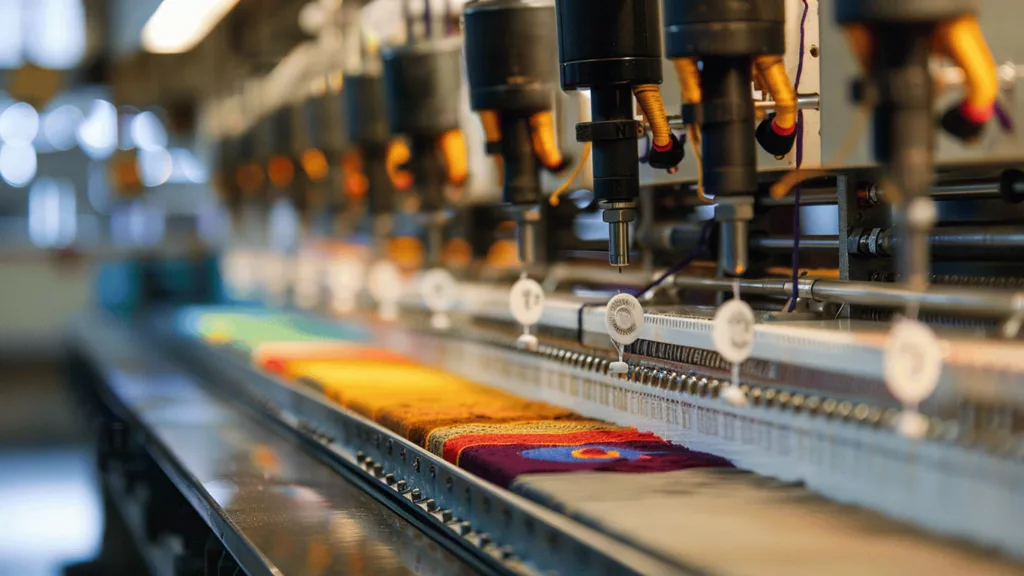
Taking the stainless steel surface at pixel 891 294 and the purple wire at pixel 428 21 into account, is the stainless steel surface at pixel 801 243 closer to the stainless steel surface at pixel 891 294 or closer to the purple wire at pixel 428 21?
the stainless steel surface at pixel 891 294

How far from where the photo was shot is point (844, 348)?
5.48 ft

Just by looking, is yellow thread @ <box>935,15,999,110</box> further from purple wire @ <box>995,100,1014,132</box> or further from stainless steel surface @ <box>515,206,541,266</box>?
stainless steel surface @ <box>515,206,541,266</box>

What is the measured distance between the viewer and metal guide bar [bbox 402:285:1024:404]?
140cm

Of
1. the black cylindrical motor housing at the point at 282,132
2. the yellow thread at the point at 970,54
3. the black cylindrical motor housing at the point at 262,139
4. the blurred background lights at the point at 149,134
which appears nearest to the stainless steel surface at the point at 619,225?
the yellow thread at the point at 970,54

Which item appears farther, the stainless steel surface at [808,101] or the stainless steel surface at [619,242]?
the stainless steel surface at [619,242]

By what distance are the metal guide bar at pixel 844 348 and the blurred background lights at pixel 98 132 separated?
7.97 metres

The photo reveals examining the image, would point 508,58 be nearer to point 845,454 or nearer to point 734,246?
point 734,246

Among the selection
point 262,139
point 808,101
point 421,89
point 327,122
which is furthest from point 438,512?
point 262,139

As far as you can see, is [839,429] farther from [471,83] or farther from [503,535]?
[471,83]

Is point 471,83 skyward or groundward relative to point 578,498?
skyward

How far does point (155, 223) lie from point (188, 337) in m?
5.34

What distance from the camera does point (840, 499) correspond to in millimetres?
1665

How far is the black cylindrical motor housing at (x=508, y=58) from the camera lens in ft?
8.00

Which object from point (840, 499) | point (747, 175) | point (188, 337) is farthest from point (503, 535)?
point (188, 337)
